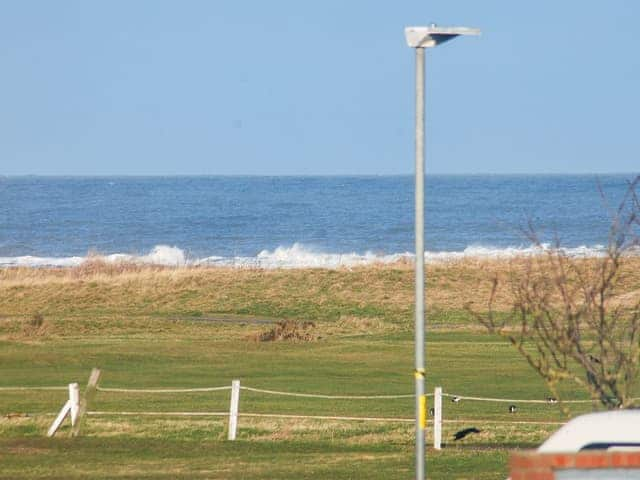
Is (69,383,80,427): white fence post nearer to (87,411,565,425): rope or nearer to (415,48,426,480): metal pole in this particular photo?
(87,411,565,425): rope

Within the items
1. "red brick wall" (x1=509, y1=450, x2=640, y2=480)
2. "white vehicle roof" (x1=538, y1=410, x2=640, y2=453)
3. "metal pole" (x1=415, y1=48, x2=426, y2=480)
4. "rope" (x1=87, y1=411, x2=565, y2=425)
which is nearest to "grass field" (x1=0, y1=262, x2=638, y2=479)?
"rope" (x1=87, y1=411, x2=565, y2=425)

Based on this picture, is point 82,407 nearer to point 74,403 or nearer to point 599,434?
point 74,403

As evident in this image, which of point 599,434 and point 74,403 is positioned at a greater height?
point 74,403

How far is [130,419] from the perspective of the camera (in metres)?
24.0

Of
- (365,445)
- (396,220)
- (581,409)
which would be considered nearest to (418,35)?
(365,445)

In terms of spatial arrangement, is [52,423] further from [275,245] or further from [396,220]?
[396,220]

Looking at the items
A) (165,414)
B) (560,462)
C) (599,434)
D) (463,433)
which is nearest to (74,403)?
(165,414)

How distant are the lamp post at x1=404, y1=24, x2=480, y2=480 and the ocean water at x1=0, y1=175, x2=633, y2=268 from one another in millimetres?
53059

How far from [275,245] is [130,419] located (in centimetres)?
8052

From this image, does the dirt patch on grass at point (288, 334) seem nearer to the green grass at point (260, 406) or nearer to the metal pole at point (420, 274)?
the green grass at point (260, 406)

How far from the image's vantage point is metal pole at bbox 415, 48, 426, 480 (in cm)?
1129

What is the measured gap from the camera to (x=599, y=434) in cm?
788

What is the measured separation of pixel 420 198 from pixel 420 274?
65 centimetres

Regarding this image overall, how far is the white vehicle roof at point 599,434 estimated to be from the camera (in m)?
7.82
